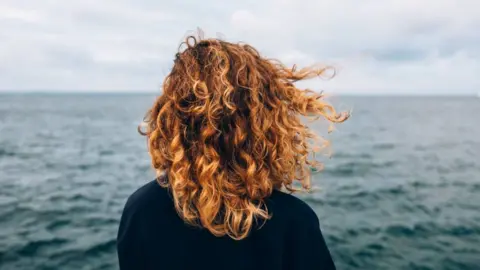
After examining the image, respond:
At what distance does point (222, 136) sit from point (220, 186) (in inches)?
10.3

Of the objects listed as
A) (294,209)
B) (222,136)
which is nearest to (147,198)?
(222,136)

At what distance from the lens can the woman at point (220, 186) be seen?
6.55 feet

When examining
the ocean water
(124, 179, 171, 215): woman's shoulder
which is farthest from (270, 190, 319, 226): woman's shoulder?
the ocean water

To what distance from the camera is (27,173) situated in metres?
18.5

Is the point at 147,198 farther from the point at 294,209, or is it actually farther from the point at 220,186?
the point at 294,209

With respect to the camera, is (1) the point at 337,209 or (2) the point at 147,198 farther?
(1) the point at 337,209

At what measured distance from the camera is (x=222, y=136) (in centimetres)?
207

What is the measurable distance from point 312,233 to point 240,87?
0.85 meters

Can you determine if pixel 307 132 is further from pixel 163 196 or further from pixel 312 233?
pixel 163 196

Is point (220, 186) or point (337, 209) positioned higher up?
point (220, 186)

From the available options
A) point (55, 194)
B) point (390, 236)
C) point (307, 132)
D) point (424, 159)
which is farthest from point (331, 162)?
point (307, 132)

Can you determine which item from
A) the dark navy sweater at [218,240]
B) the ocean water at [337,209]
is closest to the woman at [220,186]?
the dark navy sweater at [218,240]

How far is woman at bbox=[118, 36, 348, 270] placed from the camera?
6.55ft

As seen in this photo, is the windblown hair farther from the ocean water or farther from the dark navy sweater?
the ocean water
